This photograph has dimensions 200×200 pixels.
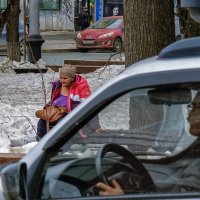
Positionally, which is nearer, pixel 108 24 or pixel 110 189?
pixel 110 189

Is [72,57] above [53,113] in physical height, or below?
below

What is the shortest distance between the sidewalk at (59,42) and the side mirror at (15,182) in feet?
95.1

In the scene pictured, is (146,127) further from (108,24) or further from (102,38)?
(108,24)

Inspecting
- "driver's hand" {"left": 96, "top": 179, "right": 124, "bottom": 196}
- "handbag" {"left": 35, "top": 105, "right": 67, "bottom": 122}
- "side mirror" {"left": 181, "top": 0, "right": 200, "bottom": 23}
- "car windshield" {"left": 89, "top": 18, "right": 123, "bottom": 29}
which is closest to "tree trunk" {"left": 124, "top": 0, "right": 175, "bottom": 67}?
"handbag" {"left": 35, "top": 105, "right": 67, "bottom": 122}

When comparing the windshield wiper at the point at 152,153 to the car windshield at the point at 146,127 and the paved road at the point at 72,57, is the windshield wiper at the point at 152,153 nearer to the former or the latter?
the car windshield at the point at 146,127

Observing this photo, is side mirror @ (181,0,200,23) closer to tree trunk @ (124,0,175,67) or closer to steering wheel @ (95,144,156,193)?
steering wheel @ (95,144,156,193)

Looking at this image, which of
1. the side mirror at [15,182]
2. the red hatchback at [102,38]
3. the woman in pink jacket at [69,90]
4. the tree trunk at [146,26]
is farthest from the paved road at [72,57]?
the side mirror at [15,182]

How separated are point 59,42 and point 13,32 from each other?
1784 centimetres

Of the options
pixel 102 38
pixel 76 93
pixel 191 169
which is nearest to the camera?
pixel 191 169

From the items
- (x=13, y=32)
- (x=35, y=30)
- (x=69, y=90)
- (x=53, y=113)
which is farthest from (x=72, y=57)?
(x=53, y=113)

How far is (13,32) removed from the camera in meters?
19.8

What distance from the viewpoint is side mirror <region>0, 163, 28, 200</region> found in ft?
11.2

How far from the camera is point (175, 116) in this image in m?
3.39

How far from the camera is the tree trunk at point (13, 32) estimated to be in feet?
63.7
